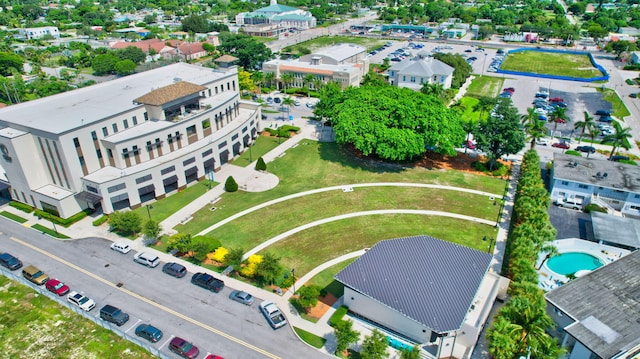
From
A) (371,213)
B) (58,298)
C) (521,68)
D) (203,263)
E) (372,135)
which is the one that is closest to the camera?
(58,298)

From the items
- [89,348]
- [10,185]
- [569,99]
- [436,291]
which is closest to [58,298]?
[89,348]

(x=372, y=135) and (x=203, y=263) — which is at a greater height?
(x=372, y=135)

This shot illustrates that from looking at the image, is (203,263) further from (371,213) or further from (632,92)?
(632,92)

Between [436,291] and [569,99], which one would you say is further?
[569,99]

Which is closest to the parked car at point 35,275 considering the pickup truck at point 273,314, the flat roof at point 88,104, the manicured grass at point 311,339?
the flat roof at point 88,104

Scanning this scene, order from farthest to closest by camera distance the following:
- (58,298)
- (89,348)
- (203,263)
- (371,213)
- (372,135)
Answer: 1. (372,135)
2. (371,213)
3. (203,263)
4. (58,298)
5. (89,348)

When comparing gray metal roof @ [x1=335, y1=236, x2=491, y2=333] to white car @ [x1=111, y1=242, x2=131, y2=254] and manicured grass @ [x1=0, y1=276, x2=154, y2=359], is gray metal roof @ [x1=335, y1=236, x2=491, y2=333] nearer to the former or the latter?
manicured grass @ [x1=0, y1=276, x2=154, y2=359]

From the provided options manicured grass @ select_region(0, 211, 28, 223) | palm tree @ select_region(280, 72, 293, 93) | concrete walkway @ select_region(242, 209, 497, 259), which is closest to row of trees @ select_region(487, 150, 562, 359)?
concrete walkway @ select_region(242, 209, 497, 259)

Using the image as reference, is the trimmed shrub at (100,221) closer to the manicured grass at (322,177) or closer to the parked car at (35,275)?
the parked car at (35,275)

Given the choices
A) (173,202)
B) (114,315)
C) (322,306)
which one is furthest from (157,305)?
(173,202)
